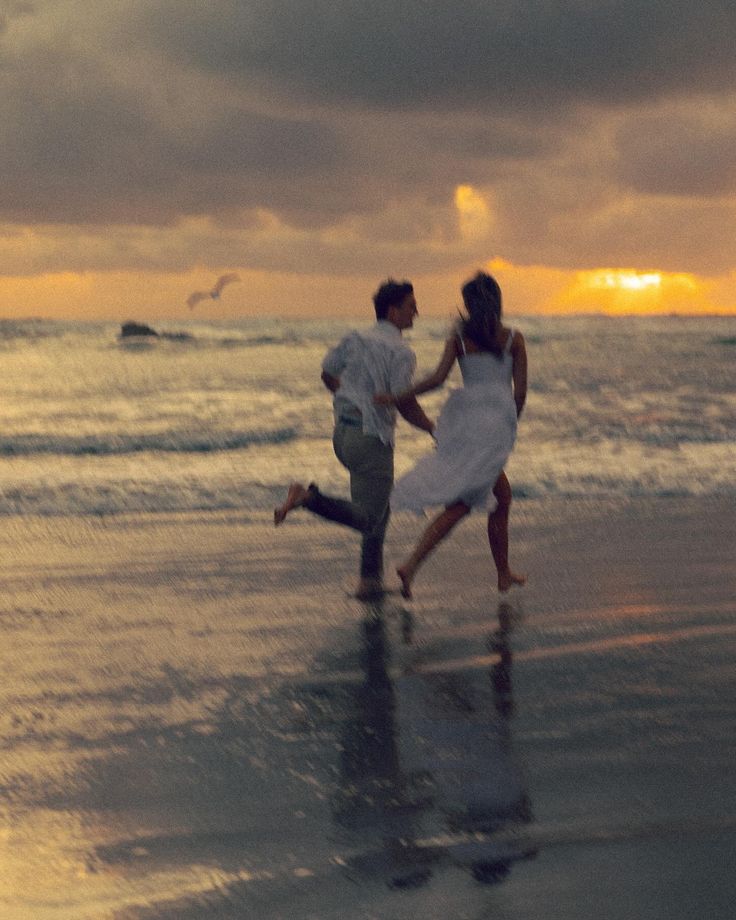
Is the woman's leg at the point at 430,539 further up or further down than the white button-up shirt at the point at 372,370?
further down

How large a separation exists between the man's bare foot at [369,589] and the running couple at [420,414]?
2cm

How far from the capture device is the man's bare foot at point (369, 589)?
300 inches

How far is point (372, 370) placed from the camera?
7359mm

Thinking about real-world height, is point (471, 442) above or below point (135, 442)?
above

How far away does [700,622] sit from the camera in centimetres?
681

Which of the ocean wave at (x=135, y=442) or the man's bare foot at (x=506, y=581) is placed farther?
the ocean wave at (x=135, y=442)

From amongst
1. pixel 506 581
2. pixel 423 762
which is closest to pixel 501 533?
pixel 506 581

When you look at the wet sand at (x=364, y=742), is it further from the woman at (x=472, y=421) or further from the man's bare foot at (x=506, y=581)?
the woman at (x=472, y=421)

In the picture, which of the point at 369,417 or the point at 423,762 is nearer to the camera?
the point at 423,762

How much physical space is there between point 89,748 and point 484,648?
231 cm

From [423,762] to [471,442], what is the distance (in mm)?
3203

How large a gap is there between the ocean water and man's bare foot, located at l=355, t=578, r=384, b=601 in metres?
4.28

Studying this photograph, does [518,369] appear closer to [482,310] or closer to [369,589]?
[482,310]

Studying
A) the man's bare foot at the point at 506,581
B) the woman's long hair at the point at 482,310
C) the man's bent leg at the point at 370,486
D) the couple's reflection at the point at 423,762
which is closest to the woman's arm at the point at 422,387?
the woman's long hair at the point at 482,310
